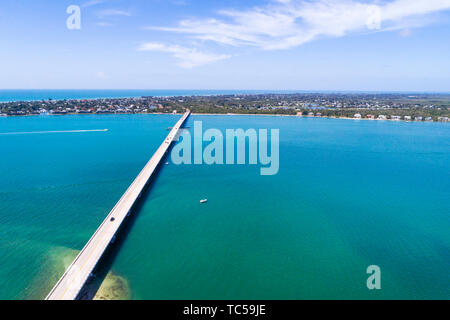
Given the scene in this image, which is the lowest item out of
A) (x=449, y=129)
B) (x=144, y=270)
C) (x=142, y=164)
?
(x=144, y=270)

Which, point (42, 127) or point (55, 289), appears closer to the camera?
point (55, 289)

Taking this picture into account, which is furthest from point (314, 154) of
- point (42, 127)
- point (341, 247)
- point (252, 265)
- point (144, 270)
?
point (42, 127)

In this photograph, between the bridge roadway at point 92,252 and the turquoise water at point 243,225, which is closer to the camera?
the bridge roadway at point 92,252

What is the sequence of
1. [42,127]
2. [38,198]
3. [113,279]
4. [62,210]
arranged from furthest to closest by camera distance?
1. [42,127]
2. [38,198]
3. [62,210]
4. [113,279]

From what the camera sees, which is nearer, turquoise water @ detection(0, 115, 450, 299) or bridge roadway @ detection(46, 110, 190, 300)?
bridge roadway @ detection(46, 110, 190, 300)

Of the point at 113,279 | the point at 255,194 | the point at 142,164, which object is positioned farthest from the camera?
the point at 142,164

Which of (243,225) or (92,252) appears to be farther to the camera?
(243,225)

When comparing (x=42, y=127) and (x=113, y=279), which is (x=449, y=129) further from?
(x=42, y=127)

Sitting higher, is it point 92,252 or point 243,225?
Result: point 92,252
